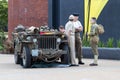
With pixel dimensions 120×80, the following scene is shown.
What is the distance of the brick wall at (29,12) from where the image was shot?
27.6 m

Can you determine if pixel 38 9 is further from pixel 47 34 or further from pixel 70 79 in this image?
pixel 70 79

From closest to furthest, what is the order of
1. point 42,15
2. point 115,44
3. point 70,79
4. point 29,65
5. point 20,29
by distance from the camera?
point 70,79 → point 29,65 → point 20,29 → point 115,44 → point 42,15

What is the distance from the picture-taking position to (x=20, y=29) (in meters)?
17.6

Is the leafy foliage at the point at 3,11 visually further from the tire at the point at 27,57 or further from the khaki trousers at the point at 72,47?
the tire at the point at 27,57

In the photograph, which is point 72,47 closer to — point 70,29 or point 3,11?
point 70,29

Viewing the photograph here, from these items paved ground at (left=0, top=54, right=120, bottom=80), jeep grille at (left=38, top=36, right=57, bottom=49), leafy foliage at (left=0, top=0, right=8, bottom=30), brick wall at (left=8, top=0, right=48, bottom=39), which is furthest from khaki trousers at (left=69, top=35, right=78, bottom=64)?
leafy foliage at (left=0, top=0, right=8, bottom=30)

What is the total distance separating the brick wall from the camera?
1087 inches

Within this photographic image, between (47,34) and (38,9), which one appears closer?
(47,34)

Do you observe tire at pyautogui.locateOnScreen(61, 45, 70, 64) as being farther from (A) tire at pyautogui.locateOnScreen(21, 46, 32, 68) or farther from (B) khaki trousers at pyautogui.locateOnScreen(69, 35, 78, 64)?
(A) tire at pyautogui.locateOnScreen(21, 46, 32, 68)

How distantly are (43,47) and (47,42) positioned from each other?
0.73 feet

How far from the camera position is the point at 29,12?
92.2 feet

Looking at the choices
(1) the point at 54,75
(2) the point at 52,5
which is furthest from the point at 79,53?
(2) the point at 52,5

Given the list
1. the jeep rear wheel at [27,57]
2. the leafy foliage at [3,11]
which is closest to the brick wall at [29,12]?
the jeep rear wheel at [27,57]

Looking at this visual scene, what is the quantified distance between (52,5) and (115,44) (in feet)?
17.7
